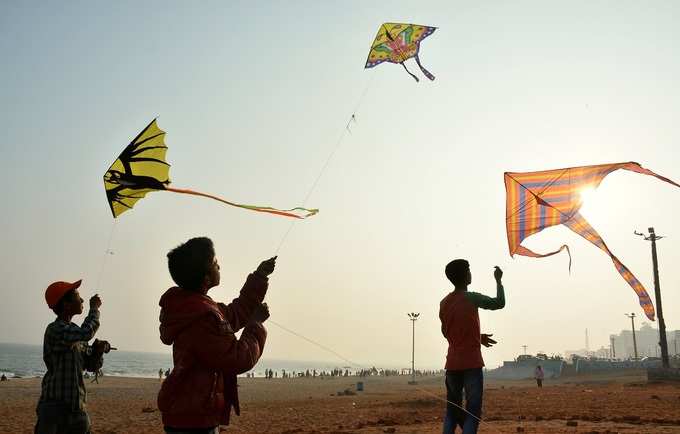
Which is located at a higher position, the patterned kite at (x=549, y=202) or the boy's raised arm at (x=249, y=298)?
the patterned kite at (x=549, y=202)

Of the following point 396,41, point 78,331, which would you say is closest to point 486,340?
point 78,331

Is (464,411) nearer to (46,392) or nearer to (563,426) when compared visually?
(46,392)

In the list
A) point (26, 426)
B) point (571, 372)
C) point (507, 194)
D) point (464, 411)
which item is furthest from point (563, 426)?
point (571, 372)

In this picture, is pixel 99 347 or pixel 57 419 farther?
pixel 99 347

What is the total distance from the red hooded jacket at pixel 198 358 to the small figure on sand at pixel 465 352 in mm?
3090

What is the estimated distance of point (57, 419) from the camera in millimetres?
4871

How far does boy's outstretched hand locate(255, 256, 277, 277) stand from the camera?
3807mm

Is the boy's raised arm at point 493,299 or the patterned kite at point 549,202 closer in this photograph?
the boy's raised arm at point 493,299

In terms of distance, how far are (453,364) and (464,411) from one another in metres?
0.45

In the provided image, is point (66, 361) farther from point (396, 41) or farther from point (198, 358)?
point (396, 41)

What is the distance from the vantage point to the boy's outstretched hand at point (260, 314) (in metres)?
3.36

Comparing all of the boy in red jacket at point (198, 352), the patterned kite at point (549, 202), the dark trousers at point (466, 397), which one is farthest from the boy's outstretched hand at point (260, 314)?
the patterned kite at point (549, 202)

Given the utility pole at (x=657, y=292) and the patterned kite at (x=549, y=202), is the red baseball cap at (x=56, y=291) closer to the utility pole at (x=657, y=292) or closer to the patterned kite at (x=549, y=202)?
the patterned kite at (x=549, y=202)

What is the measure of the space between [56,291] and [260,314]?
274 cm
